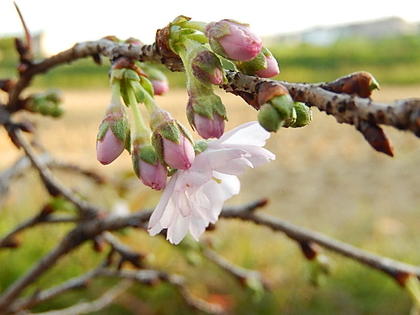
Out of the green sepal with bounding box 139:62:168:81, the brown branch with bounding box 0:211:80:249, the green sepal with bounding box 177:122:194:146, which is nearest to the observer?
the green sepal with bounding box 177:122:194:146

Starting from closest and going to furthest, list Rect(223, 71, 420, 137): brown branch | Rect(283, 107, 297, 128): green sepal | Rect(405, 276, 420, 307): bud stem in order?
Rect(223, 71, 420, 137): brown branch < Rect(283, 107, 297, 128): green sepal < Rect(405, 276, 420, 307): bud stem

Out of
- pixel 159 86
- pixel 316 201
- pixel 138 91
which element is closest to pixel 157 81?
pixel 159 86

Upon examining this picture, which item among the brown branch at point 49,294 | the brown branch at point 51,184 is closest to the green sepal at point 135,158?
the brown branch at point 51,184

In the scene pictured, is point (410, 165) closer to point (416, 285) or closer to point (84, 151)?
point (84, 151)

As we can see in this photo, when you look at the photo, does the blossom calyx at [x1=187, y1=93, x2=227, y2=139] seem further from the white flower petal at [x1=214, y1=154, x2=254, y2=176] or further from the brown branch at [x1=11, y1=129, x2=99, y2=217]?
the brown branch at [x1=11, y1=129, x2=99, y2=217]

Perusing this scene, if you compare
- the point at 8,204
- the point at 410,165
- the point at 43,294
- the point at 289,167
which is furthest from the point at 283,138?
the point at 43,294

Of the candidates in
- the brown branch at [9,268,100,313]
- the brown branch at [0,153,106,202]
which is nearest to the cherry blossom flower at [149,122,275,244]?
the brown branch at [9,268,100,313]

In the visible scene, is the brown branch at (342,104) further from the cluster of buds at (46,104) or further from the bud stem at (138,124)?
the cluster of buds at (46,104)
